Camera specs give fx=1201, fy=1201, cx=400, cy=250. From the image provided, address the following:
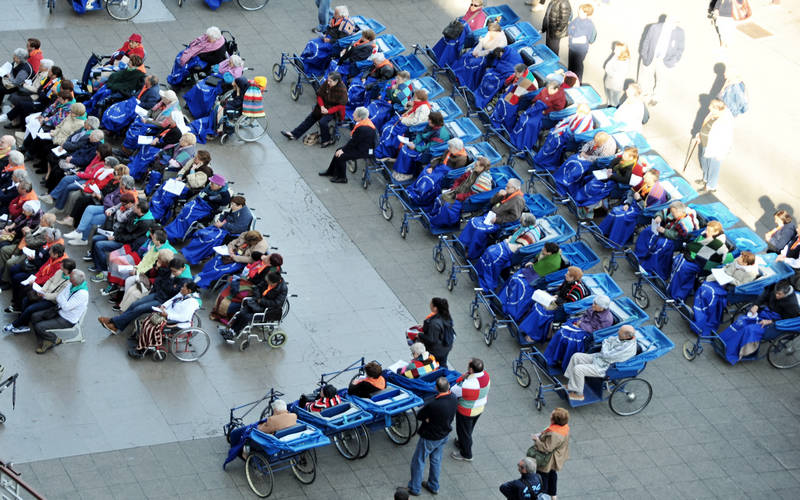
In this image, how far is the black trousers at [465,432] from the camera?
50.8ft

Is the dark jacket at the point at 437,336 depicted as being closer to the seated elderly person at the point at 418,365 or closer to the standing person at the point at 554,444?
the seated elderly person at the point at 418,365

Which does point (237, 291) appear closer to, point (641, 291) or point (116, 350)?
point (116, 350)

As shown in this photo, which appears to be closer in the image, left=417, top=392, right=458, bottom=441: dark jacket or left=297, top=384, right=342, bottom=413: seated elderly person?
left=417, top=392, right=458, bottom=441: dark jacket

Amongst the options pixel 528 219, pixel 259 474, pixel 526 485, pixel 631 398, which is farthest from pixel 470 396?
pixel 528 219

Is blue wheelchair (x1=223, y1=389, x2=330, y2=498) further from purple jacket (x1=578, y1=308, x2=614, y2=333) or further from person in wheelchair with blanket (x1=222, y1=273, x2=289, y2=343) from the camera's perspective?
purple jacket (x1=578, y1=308, x2=614, y2=333)

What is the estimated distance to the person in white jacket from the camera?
20969mm

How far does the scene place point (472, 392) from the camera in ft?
49.7

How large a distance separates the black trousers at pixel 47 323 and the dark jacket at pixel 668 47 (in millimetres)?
13056

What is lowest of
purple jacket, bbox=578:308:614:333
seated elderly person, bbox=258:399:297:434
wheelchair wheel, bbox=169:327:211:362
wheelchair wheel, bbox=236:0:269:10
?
wheelchair wheel, bbox=236:0:269:10

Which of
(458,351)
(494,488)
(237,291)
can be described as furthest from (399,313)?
(494,488)

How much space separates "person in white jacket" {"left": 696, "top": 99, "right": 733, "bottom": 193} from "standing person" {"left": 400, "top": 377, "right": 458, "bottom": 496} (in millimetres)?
8577

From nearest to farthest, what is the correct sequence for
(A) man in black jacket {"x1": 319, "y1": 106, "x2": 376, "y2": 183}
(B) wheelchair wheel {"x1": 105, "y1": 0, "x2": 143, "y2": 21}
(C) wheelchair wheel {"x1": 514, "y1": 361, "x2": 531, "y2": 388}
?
(C) wheelchair wheel {"x1": 514, "y1": 361, "x2": 531, "y2": 388}
(A) man in black jacket {"x1": 319, "y1": 106, "x2": 376, "y2": 183}
(B) wheelchair wheel {"x1": 105, "y1": 0, "x2": 143, "y2": 21}

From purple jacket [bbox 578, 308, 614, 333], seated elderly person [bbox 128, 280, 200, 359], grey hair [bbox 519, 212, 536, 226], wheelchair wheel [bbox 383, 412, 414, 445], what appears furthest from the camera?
grey hair [bbox 519, 212, 536, 226]

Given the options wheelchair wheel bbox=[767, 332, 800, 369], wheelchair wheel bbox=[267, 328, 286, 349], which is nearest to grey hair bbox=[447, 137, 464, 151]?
wheelchair wheel bbox=[267, 328, 286, 349]
